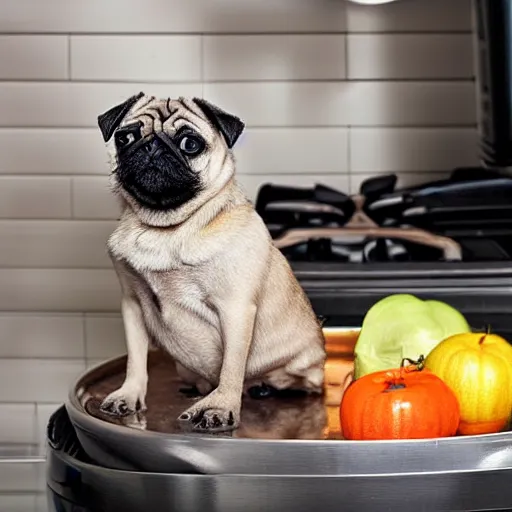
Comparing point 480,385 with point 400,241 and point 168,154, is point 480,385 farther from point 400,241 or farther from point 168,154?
point 400,241

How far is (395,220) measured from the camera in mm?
1374

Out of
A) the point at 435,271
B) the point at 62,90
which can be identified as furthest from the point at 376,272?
the point at 62,90

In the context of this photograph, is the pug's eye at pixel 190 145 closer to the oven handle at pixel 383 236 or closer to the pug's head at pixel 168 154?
the pug's head at pixel 168 154

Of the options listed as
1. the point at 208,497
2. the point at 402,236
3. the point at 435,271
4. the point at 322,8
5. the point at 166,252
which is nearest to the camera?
the point at 208,497

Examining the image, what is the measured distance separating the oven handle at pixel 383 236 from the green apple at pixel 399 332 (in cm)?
40

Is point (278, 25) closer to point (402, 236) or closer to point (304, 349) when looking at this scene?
point (402, 236)

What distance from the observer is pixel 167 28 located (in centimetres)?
160

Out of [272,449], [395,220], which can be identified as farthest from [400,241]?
[272,449]

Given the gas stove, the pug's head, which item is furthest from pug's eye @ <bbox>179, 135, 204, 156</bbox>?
the gas stove

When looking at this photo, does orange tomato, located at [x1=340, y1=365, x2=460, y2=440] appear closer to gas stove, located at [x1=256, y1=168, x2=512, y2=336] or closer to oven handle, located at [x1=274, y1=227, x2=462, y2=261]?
gas stove, located at [x1=256, y1=168, x2=512, y2=336]

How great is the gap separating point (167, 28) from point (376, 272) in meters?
0.69

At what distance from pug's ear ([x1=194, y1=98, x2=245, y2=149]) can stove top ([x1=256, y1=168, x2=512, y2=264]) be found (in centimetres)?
54

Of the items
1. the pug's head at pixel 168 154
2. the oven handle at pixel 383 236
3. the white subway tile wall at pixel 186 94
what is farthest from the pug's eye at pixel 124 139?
the white subway tile wall at pixel 186 94

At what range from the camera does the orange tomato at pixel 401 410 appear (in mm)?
582
